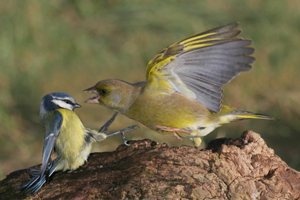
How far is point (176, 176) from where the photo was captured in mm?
2697

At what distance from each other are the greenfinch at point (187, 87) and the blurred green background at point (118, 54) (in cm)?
239

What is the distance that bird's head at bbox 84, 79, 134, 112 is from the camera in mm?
3762

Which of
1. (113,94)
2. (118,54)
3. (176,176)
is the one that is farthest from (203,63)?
(118,54)

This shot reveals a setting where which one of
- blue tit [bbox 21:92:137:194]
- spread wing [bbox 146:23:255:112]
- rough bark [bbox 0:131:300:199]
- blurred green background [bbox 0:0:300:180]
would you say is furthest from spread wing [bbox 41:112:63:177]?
Result: blurred green background [bbox 0:0:300:180]

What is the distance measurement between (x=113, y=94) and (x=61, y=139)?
673mm

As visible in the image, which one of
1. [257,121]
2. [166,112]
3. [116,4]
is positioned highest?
[116,4]

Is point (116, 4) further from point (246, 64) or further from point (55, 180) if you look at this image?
point (55, 180)

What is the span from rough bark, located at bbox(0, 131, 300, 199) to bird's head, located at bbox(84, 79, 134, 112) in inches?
24.2

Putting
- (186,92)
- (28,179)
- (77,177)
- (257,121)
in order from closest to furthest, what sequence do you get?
1. (77,177)
2. (28,179)
3. (186,92)
4. (257,121)

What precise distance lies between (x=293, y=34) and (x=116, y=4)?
136 inches

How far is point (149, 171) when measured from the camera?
2738 mm

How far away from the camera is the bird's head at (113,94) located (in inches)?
148

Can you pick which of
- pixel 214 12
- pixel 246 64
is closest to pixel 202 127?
pixel 246 64

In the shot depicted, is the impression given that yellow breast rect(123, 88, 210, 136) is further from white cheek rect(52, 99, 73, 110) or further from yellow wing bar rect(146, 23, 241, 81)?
white cheek rect(52, 99, 73, 110)
